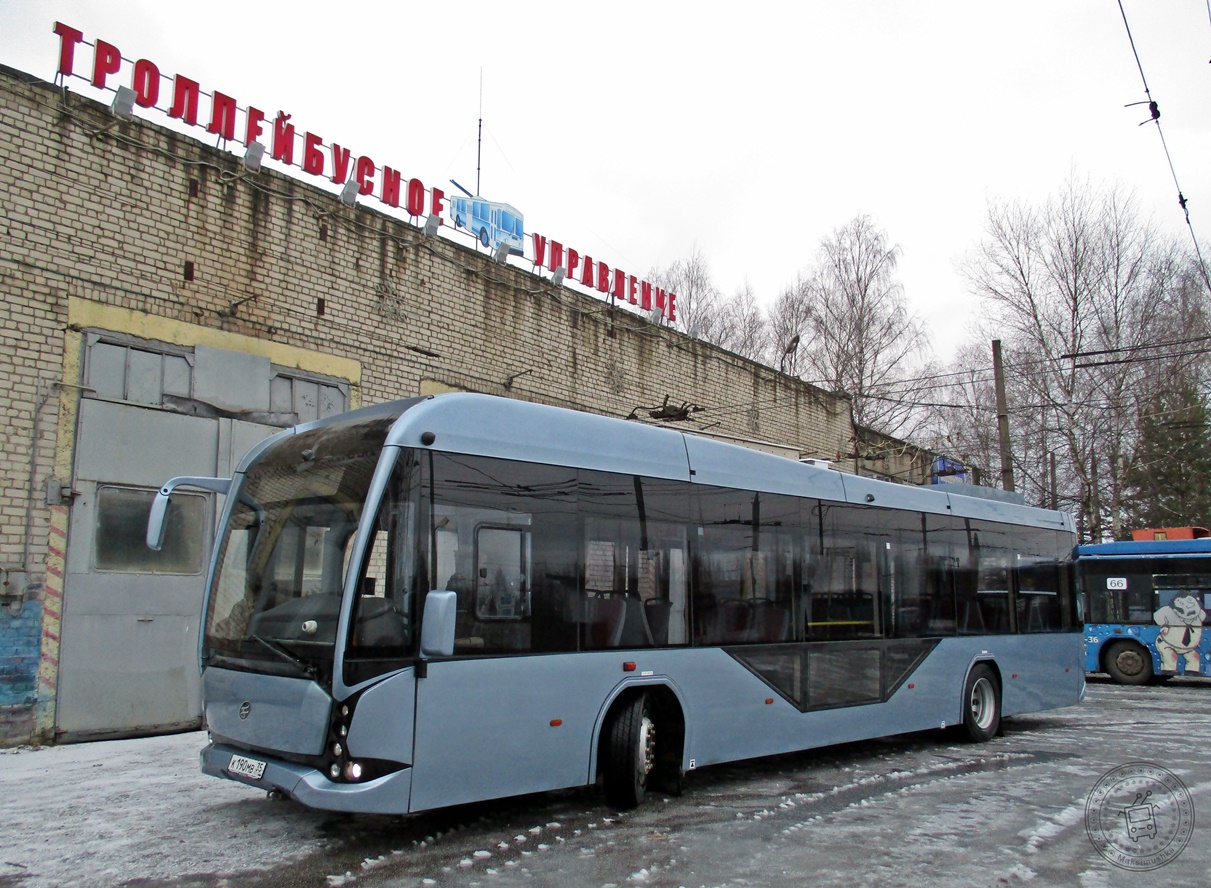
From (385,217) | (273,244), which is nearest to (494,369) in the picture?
(385,217)

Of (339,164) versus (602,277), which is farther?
(602,277)

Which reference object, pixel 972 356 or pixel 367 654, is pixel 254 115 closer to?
pixel 367 654

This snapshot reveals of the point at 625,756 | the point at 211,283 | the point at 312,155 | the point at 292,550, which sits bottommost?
the point at 625,756

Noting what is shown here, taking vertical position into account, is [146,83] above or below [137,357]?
above

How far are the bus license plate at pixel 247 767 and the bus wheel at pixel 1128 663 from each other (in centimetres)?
1816

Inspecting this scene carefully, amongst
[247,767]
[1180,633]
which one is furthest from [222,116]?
[1180,633]

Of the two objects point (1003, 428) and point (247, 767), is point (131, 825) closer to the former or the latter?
point (247, 767)

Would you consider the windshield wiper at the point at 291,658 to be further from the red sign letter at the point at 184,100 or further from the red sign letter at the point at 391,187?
the red sign letter at the point at 391,187

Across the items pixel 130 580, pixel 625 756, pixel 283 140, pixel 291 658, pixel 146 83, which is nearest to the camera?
pixel 291 658

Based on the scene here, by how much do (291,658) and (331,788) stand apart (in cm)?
75

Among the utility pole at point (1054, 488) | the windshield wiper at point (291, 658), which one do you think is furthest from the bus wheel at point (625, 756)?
the utility pole at point (1054, 488)

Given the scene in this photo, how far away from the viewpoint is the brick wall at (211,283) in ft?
32.3

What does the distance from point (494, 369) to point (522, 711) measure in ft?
33.7

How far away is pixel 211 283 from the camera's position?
38.1 feet
